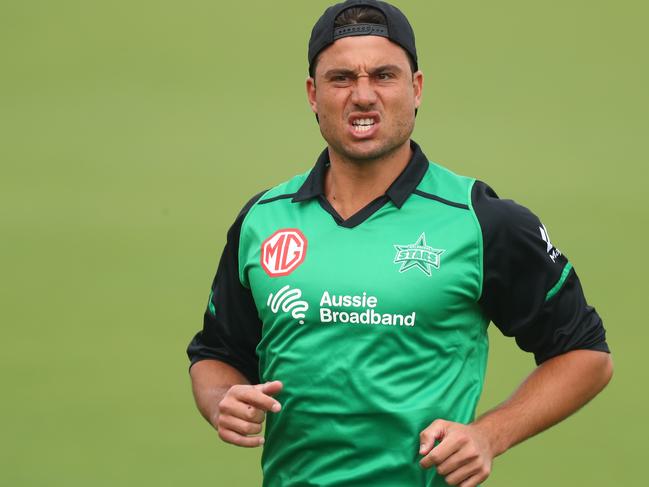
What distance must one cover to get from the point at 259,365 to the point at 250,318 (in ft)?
0.27

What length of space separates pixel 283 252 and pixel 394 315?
8.8 inches

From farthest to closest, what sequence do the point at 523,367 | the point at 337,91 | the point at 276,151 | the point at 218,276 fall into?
the point at 276,151, the point at 523,367, the point at 218,276, the point at 337,91

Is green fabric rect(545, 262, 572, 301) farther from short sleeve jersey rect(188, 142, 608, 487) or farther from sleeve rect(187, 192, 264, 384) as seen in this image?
sleeve rect(187, 192, 264, 384)

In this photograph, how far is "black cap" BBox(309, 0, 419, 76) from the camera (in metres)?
2.00

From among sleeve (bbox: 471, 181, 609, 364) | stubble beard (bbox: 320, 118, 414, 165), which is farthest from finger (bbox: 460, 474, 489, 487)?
stubble beard (bbox: 320, 118, 414, 165)

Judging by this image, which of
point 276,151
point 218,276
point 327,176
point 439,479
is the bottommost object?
point 439,479

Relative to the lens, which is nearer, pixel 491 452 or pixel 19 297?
pixel 491 452

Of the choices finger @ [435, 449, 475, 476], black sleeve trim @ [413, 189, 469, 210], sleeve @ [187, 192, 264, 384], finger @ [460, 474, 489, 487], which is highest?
black sleeve trim @ [413, 189, 469, 210]

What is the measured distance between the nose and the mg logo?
0.75 feet

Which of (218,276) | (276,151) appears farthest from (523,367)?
(218,276)

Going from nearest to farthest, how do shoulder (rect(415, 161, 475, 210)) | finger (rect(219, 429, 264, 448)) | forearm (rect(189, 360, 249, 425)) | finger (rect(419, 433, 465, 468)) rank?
finger (rect(419, 433, 465, 468)), finger (rect(219, 429, 264, 448)), shoulder (rect(415, 161, 475, 210)), forearm (rect(189, 360, 249, 425))

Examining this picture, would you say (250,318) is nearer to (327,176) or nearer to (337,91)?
(327,176)

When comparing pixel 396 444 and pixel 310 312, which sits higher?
pixel 310 312

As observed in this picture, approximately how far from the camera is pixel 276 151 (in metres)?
4.50
